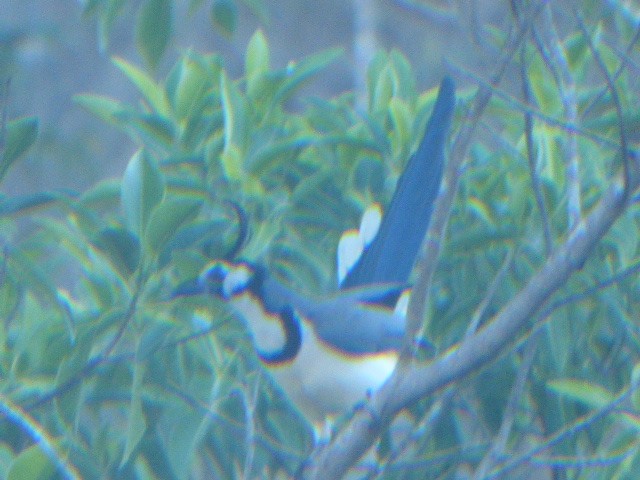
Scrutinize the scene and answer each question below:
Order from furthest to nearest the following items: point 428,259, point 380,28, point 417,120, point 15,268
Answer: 1. point 380,28
2. point 417,120
3. point 15,268
4. point 428,259

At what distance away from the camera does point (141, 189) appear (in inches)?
54.4

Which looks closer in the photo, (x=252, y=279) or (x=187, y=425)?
(x=187, y=425)

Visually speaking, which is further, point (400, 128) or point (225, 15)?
point (400, 128)

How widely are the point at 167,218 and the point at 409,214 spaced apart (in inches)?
18.1

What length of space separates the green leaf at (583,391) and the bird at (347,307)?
0.26 meters

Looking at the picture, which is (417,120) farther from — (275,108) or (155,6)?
(155,6)

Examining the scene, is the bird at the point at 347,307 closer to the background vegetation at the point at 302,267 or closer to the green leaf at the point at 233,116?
the background vegetation at the point at 302,267

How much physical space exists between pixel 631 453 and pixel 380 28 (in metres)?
5.19

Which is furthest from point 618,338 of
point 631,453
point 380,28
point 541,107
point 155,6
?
point 380,28

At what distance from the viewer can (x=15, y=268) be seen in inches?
51.6

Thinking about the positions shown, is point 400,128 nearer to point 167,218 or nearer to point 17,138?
point 167,218

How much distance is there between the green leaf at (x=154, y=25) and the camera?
1455 millimetres

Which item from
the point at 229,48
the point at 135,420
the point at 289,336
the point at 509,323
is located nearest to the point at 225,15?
the point at 289,336

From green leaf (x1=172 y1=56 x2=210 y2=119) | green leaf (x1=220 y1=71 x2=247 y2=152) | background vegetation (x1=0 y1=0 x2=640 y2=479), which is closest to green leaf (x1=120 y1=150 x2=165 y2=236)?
background vegetation (x1=0 y1=0 x2=640 y2=479)
